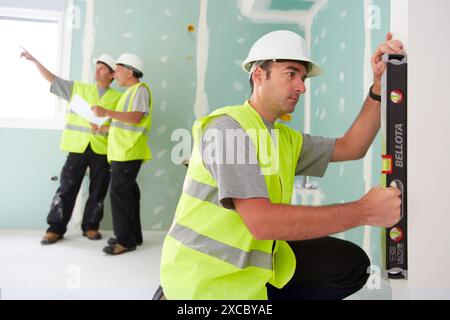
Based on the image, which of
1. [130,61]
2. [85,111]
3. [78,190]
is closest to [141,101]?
[130,61]

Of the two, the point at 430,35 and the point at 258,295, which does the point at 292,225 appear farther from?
the point at 430,35


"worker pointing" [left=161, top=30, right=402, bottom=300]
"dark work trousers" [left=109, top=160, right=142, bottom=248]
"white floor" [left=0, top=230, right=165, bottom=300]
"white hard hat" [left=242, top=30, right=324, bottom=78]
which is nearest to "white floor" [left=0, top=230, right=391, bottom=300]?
"white floor" [left=0, top=230, right=165, bottom=300]

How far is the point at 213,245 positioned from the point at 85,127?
2165 millimetres

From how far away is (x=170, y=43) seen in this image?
3.06 metres

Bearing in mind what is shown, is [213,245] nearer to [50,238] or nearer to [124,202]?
[124,202]

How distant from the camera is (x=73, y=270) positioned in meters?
1.98

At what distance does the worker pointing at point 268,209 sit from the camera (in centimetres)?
78

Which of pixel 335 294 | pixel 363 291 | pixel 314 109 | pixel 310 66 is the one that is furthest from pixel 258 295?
pixel 314 109

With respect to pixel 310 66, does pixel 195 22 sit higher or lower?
higher

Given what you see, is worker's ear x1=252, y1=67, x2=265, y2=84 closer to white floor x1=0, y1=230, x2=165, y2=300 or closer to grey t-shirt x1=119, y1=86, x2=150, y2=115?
white floor x1=0, y1=230, x2=165, y2=300

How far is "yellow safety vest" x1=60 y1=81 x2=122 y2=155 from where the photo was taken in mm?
2656

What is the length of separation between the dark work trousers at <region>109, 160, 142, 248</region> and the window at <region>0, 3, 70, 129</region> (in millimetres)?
991

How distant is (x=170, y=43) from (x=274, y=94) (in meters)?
2.34

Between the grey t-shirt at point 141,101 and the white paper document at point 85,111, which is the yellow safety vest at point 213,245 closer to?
the grey t-shirt at point 141,101
